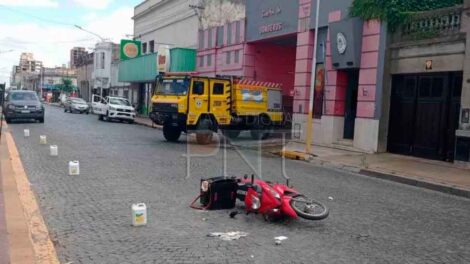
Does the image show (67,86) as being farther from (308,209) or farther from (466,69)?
(308,209)

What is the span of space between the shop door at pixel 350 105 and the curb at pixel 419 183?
22.9 feet

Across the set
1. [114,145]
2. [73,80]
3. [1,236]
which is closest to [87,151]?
[114,145]

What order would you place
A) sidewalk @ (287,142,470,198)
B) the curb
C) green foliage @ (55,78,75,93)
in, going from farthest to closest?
green foliage @ (55,78,75,93)
sidewalk @ (287,142,470,198)
the curb

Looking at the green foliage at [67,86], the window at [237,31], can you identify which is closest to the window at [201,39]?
the window at [237,31]

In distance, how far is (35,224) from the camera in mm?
6605

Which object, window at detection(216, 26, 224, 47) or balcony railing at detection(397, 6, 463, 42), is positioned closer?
balcony railing at detection(397, 6, 463, 42)

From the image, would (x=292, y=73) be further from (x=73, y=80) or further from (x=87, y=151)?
(x=73, y=80)

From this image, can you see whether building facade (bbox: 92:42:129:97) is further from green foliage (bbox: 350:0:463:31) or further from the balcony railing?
the balcony railing

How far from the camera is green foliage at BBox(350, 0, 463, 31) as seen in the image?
57.5 ft

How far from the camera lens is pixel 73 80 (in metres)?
93.9

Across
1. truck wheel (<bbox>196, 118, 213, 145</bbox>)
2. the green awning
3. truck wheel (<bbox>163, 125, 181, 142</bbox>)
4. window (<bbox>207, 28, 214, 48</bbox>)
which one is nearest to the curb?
truck wheel (<bbox>196, 118, 213, 145</bbox>)

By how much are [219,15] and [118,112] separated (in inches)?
358

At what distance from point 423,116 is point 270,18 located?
34.0 ft

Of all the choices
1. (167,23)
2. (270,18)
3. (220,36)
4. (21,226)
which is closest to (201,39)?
(220,36)
